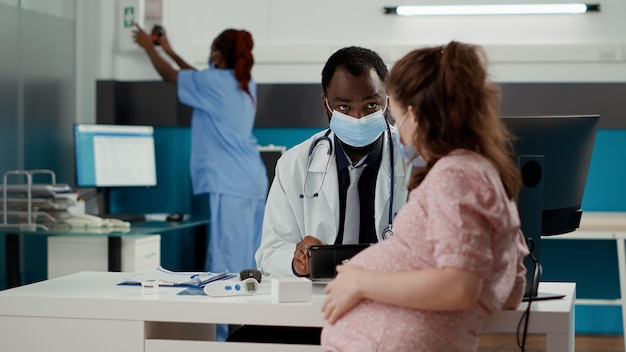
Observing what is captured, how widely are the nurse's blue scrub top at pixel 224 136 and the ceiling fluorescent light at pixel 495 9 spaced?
1.13 metres

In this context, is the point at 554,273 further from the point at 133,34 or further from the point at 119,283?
the point at 119,283

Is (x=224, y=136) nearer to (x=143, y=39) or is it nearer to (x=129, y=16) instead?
(x=143, y=39)

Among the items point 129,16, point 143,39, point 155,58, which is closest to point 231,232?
point 155,58

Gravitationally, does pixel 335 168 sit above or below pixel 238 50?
below

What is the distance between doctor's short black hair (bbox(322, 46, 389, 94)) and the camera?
2510mm

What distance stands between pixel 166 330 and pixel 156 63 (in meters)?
3.09

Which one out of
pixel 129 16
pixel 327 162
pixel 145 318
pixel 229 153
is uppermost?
pixel 129 16

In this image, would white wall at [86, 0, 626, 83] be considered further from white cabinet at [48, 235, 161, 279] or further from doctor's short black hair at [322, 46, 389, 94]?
doctor's short black hair at [322, 46, 389, 94]

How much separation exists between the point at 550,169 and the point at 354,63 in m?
0.62

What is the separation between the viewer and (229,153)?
15.9ft

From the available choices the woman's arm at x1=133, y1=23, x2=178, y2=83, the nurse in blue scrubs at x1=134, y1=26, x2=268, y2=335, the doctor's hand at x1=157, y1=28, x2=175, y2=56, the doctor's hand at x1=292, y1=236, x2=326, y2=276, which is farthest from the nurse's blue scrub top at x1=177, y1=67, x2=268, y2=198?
the doctor's hand at x1=292, y1=236, x2=326, y2=276

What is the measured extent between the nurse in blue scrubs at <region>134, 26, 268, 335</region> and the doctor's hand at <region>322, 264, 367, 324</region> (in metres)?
3.05

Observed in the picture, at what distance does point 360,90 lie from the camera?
251 centimetres

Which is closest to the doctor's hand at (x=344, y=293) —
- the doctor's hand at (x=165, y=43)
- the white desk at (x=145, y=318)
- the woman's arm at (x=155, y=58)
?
the white desk at (x=145, y=318)
